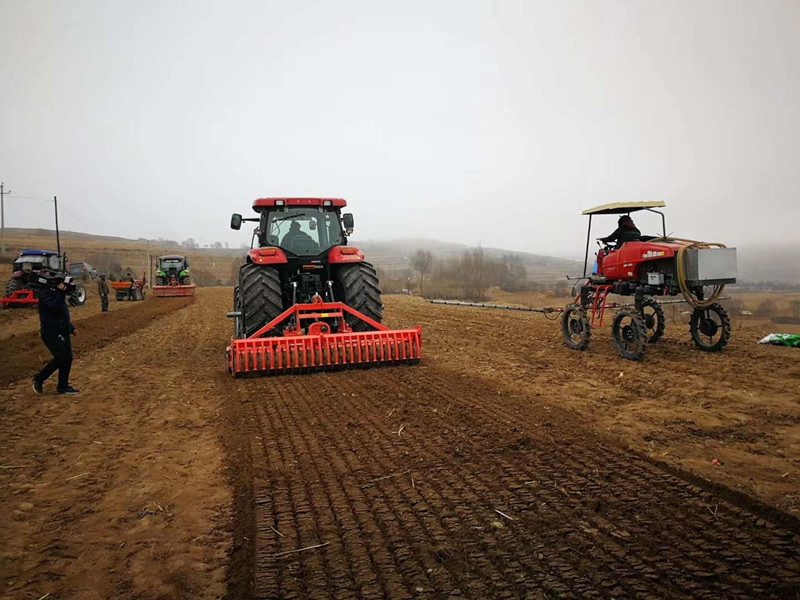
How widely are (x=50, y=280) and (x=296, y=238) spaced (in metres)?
3.10

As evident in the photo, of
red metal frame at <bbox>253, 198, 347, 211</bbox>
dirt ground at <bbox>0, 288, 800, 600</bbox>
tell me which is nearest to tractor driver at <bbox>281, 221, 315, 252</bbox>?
red metal frame at <bbox>253, 198, 347, 211</bbox>

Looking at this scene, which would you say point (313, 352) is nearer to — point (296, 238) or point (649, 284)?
point (296, 238)

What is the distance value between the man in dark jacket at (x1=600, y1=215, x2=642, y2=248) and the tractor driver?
451cm

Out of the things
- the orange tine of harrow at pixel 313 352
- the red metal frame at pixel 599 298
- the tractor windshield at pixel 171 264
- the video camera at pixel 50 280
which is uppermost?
the tractor windshield at pixel 171 264

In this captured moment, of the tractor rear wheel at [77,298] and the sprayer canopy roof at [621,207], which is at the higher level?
the sprayer canopy roof at [621,207]

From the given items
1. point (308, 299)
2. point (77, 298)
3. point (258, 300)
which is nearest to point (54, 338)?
point (258, 300)

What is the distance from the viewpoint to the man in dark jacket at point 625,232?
7625mm

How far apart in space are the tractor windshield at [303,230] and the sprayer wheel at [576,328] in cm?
371

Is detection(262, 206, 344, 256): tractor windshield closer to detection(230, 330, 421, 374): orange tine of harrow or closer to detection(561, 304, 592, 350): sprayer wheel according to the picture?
detection(230, 330, 421, 374): orange tine of harrow

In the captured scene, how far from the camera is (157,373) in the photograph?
22.5 ft

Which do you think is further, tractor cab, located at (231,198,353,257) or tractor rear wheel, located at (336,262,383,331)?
tractor cab, located at (231,198,353,257)

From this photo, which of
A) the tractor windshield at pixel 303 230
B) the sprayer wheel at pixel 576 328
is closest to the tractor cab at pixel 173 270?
the tractor windshield at pixel 303 230

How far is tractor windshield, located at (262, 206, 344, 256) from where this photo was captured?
24.9 ft

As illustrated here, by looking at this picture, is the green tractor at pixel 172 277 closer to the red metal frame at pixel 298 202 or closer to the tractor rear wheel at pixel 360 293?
the red metal frame at pixel 298 202
